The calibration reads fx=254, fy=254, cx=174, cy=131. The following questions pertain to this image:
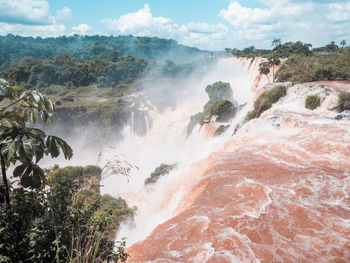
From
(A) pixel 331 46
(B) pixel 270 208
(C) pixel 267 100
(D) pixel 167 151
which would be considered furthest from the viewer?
(A) pixel 331 46

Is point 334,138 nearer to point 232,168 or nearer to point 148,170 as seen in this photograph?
point 232,168

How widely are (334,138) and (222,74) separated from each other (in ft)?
155

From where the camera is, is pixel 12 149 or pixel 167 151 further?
pixel 167 151

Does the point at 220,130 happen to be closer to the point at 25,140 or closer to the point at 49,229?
the point at 49,229

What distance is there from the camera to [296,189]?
742 cm

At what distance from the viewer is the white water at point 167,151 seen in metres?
11.8

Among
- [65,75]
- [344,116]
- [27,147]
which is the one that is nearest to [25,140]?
[27,147]

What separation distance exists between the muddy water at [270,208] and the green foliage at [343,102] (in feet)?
8.37

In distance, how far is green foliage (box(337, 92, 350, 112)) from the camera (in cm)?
1359

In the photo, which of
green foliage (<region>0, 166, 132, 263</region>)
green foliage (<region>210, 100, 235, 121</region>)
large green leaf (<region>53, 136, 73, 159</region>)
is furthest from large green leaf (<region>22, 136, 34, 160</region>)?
green foliage (<region>210, 100, 235, 121</region>)

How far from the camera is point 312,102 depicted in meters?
15.1

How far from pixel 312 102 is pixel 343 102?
1.64 metres

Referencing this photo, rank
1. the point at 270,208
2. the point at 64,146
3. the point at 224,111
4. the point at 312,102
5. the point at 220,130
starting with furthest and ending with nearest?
the point at 224,111, the point at 220,130, the point at 312,102, the point at 270,208, the point at 64,146

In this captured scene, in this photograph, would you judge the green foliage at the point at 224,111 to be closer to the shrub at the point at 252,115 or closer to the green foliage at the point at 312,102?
the shrub at the point at 252,115
